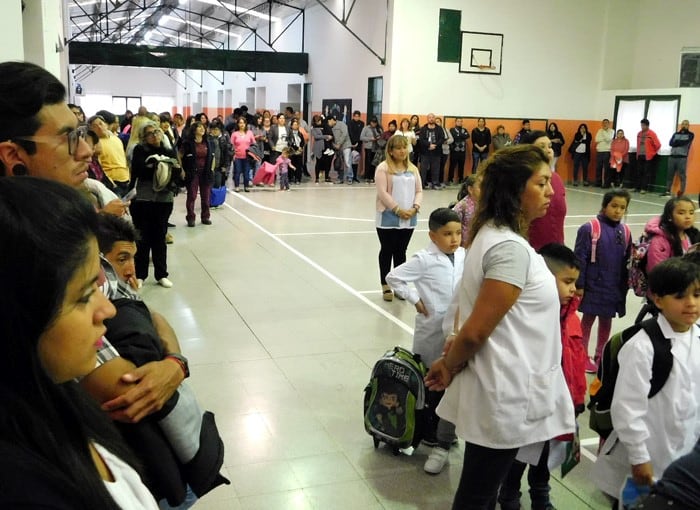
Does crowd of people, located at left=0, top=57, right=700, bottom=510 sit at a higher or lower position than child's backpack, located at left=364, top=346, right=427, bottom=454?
higher

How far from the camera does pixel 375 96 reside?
19312 millimetres

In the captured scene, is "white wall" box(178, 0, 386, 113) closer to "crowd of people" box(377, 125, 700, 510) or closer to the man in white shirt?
the man in white shirt

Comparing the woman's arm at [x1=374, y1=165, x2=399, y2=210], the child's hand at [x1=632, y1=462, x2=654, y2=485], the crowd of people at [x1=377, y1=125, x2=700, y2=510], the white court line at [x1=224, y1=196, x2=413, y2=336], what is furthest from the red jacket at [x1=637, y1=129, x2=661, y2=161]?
the child's hand at [x1=632, y1=462, x2=654, y2=485]

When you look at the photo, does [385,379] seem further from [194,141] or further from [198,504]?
[194,141]

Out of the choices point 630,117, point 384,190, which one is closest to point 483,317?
point 384,190

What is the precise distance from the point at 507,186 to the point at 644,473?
3.99ft

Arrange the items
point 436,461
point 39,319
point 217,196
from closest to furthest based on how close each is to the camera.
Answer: point 39,319 < point 436,461 < point 217,196

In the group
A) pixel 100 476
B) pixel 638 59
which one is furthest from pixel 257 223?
pixel 638 59

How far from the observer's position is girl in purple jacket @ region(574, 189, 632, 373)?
4621 mm

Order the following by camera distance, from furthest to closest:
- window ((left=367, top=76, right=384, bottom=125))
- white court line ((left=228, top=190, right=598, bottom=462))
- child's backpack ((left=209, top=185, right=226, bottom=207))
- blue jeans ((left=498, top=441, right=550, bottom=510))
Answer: window ((left=367, top=76, right=384, bottom=125)), child's backpack ((left=209, top=185, right=226, bottom=207)), white court line ((left=228, top=190, right=598, bottom=462)), blue jeans ((left=498, top=441, right=550, bottom=510))

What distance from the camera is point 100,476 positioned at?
3.23 ft

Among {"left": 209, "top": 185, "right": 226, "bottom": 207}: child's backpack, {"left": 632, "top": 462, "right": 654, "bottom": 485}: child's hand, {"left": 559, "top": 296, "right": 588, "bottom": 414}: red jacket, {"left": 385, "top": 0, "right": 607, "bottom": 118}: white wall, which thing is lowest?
{"left": 209, "top": 185, "right": 226, "bottom": 207}: child's backpack

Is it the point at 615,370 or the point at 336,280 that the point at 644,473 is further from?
the point at 336,280

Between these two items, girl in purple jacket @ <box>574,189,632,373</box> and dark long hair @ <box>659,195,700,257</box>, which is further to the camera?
girl in purple jacket @ <box>574,189,632,373</box>
